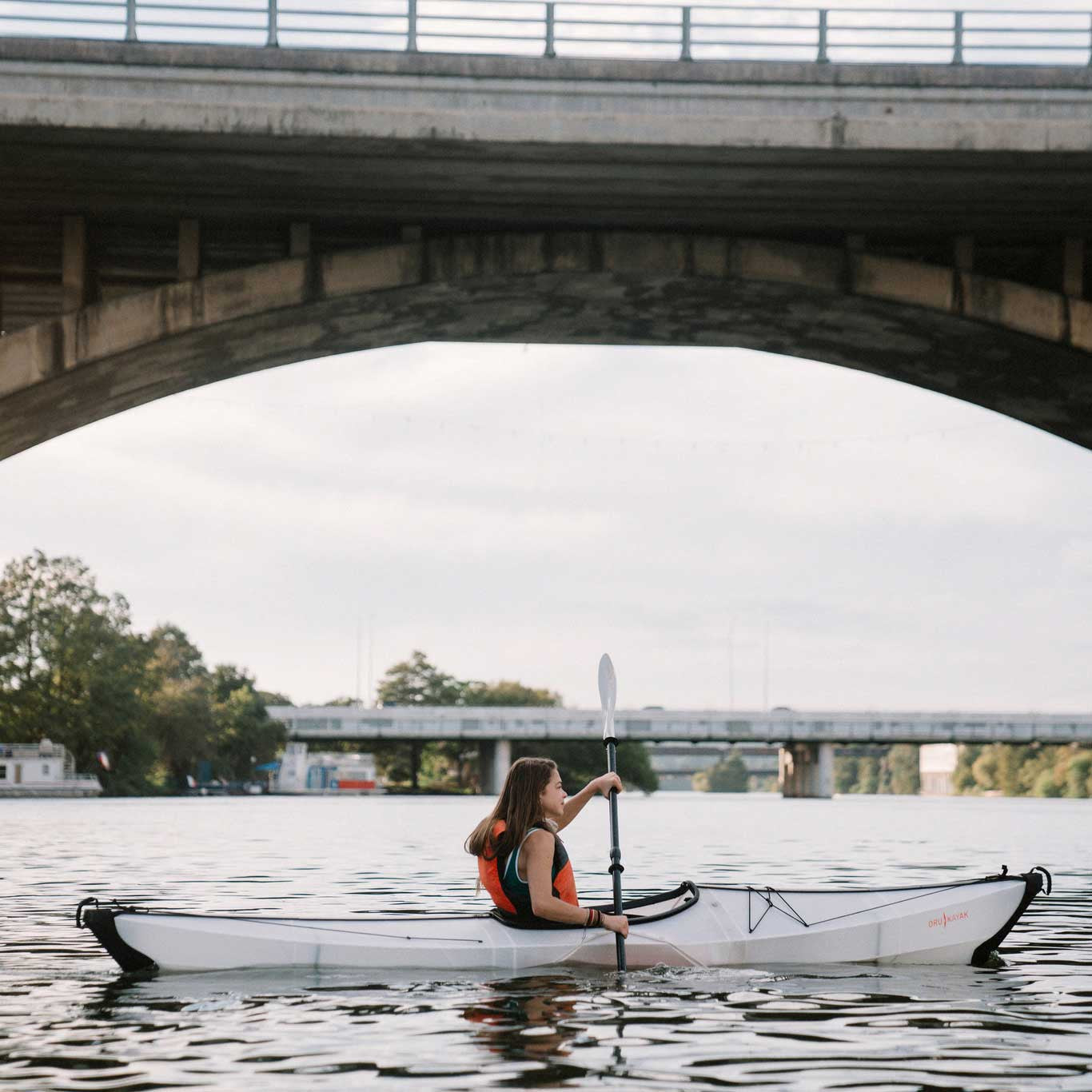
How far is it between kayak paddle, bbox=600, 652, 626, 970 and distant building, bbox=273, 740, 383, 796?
8751 centimetres

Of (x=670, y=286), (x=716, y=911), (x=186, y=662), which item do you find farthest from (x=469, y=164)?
(x=186, y=662)

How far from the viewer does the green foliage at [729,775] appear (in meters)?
193

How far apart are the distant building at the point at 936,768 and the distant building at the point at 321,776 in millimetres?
61224

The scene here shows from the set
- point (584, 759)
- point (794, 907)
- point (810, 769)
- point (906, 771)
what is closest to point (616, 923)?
point (794, 907)

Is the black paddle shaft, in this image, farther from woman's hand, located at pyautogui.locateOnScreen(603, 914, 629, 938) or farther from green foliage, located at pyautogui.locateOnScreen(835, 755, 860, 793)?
green foliage, located at pyautogui.locateOnScreen(835, 755, 860, 793)

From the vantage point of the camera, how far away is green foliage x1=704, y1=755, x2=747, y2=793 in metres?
193

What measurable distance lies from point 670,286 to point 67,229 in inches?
253

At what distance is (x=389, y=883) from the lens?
21297 millimetres

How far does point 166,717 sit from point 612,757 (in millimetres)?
71193

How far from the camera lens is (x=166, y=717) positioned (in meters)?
80.0

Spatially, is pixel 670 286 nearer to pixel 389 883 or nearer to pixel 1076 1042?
pixel 389 883

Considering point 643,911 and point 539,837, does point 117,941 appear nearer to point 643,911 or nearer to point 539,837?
point 539,837

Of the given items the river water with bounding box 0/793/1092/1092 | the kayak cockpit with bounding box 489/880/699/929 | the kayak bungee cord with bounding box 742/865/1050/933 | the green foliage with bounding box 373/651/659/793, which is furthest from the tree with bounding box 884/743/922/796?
the kayak cockpit with bounding box 489/880/699/929

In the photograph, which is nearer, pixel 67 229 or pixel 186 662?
pixel 67 229
